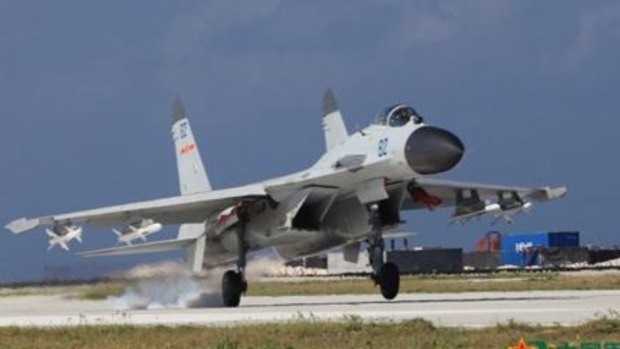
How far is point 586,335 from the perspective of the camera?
16250 mm

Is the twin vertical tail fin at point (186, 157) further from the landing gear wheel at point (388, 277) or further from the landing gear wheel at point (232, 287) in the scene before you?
the landing gear wheel at point (388, 277)

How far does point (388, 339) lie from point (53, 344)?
4.74 m

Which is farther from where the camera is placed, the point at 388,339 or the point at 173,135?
the point at 173,135

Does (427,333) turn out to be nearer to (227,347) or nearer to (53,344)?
(227,347)

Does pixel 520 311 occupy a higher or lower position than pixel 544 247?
lower

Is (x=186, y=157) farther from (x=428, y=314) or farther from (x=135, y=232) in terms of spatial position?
(x=428, y=314)

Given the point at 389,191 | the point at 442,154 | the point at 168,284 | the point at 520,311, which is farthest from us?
the point at 168,284

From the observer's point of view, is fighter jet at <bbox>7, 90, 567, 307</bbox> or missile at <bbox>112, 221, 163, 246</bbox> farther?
missile at <bbox>112, 221, 163, 246</bbox>

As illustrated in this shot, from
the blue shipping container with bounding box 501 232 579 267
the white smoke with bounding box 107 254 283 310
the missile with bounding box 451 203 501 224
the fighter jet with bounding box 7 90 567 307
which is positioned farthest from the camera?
the blue shipping container with bounding box 501 232 579 267

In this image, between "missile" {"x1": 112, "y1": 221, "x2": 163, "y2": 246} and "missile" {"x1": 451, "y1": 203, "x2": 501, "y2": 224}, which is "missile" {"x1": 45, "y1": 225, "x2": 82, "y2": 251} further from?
"missile" {"x1": 451, "y1": 203, "x2": 501, "y2": 224}

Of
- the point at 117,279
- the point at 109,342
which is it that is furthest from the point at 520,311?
the point at 117,279

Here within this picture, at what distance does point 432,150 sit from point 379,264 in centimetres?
324

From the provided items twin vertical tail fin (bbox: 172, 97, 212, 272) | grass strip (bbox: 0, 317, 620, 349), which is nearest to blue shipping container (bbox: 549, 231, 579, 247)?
twin vertical tail fin (bbox: 172, 97, 212, 272)

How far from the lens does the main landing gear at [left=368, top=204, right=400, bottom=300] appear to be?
28047mm
